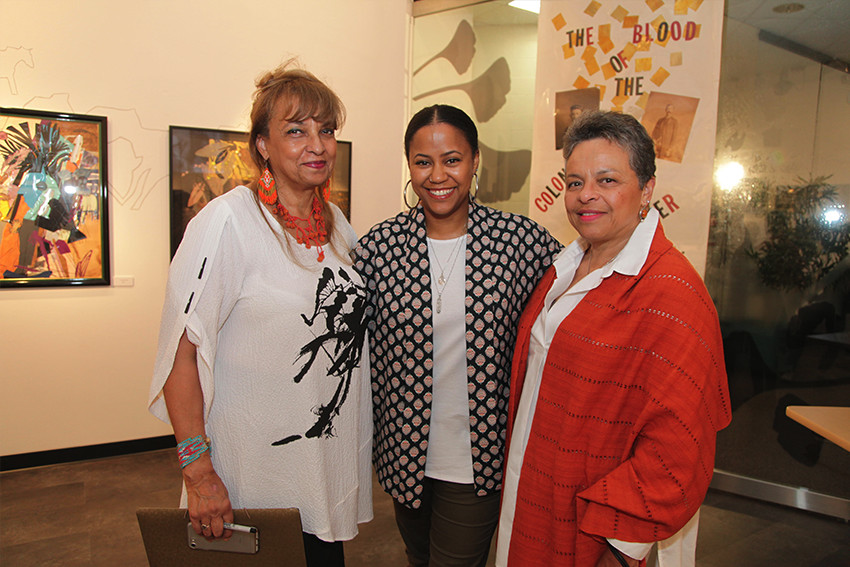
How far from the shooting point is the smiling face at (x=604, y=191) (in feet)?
4.48

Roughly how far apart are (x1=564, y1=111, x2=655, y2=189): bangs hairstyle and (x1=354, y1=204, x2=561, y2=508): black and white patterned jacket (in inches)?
16.7

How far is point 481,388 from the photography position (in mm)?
1617

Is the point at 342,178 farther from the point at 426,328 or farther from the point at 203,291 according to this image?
the point at 203,291

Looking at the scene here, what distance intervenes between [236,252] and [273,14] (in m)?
3.19

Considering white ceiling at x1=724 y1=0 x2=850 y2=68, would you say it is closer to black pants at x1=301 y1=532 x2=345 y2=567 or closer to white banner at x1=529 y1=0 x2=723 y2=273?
white banner at x1=529 y1=0 x2=723 y2=273

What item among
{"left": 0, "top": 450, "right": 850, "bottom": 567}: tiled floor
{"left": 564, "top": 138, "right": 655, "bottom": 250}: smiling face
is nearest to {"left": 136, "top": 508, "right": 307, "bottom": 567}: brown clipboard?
{"left": 564, "top": 138, "right": 655, "bottom": 250}: smiling face

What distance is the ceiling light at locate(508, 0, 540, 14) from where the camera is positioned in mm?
3895

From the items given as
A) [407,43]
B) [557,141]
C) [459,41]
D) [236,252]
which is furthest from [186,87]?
[236,252]

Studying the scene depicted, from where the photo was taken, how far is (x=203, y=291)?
1.32m

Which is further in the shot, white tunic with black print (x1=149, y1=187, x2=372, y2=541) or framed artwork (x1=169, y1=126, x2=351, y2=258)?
framed artwork (x1=169, y1=126, x2=351, y2=258)

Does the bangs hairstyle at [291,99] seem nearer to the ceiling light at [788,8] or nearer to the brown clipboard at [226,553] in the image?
the brown clipboard at [226,553]

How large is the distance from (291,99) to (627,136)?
0.88 meters

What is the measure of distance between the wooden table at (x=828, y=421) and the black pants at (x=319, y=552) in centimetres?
169

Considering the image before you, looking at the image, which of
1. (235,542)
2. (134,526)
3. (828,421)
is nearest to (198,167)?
(134,526)
